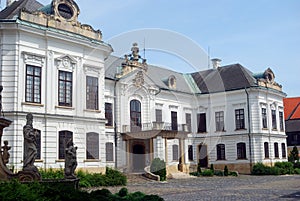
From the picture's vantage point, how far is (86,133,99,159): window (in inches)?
1029

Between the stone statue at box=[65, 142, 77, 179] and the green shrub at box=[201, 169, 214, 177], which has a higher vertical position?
the stone statue at box=[65, 142, 77, 179]

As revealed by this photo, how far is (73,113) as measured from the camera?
1006 inches

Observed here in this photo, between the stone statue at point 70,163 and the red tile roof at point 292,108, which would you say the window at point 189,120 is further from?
the stone statue at point 70,163

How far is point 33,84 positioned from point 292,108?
44.4 meters

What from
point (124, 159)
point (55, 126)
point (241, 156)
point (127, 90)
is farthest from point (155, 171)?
point (241, 156)

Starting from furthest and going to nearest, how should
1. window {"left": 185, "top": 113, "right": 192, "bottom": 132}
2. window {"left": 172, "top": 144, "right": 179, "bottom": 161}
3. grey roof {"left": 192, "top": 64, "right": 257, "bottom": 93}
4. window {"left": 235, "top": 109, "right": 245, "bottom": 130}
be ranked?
window {"left": 185, "top": 113, "right": 192, "bottom": 132}, grey roof {"left": 192, "top": 64, "right": 257, "bottom": 93}, window {"left": 235, "top": 109, "right": 245, "bottom": 130}, window {"left": 172, "top": 144, "right": 179, "bottom": 161}

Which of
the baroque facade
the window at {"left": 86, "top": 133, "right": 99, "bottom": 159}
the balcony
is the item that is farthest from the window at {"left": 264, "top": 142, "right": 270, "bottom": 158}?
the window at {"left": 86, "top": 133, "right": 99, "bottom": 159}

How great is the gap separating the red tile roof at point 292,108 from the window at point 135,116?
2920cm

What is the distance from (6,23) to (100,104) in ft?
25.7

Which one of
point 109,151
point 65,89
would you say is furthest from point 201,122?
point 65,89

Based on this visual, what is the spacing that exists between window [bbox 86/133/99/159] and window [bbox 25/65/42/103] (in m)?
4.20

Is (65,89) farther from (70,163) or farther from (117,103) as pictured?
(117,103)

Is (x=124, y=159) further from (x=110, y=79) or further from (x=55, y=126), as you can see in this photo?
(x=55, y=126)

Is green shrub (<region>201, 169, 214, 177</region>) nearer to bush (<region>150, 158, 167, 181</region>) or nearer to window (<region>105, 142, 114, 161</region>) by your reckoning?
bush (<region>150, 158, 167, 181</region>)
